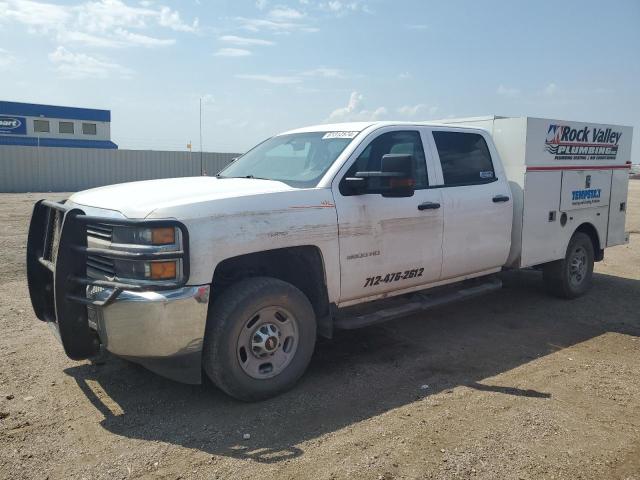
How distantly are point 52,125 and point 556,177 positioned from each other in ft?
134

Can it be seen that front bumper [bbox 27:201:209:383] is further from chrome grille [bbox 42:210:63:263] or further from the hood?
chrome grille [bbox 42:210:63:263]

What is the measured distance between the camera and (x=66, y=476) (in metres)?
3.18

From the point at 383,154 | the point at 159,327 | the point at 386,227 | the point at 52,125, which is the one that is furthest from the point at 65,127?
the point at 159,327

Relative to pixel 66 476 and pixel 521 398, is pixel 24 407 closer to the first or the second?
pixel 66 476

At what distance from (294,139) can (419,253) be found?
163 cm

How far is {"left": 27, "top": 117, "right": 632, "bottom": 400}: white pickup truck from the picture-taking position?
3.65 meters

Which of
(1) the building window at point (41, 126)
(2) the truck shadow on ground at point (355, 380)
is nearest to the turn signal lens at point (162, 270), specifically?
(2) the truck shadow on ground at point (355, 380)

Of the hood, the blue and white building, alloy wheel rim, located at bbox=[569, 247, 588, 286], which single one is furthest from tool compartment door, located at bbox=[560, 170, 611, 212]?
the blue and white building

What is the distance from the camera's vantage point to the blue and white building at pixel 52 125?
127 ft

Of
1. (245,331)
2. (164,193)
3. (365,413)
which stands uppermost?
(164,193)

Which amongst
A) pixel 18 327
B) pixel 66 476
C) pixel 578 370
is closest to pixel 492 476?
pixel 578 370

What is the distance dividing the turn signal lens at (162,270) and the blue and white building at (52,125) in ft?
130

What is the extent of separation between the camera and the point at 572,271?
7.23 m

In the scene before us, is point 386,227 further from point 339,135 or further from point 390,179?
point 339,135
